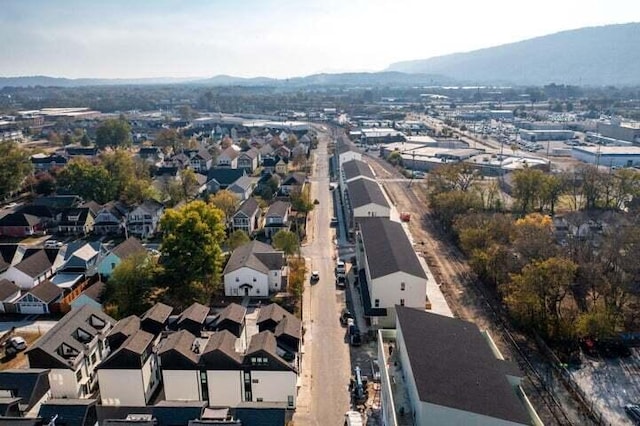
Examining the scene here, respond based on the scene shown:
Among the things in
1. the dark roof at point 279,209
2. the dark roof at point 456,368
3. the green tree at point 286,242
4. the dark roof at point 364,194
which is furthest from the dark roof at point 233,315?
the dark roof at point 364,194

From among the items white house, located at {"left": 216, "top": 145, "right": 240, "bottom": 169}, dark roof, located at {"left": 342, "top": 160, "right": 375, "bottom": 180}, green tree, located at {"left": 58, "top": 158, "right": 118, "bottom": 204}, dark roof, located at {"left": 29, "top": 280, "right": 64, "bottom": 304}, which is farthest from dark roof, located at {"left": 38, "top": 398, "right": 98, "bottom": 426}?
white house, located at {"left": 216, "top": 145, "right": 240, "bottom": 169}

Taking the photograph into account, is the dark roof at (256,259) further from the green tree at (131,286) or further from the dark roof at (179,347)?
the dark roof at (179,347)

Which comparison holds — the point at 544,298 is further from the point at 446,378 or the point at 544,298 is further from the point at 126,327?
the point at 126,327

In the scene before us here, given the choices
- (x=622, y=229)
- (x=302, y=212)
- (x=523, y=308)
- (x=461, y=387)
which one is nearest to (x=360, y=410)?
(x=461, y=387)

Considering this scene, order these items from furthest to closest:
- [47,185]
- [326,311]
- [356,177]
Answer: [47,185] < [356,177] < [326,311]

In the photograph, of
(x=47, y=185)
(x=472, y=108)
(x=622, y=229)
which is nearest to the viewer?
(x=622, y=229)

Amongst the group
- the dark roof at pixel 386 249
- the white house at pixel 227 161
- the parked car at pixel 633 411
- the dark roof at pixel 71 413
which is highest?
the white house at pixel 227 161

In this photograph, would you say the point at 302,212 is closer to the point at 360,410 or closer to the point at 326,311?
the point at 326,311
